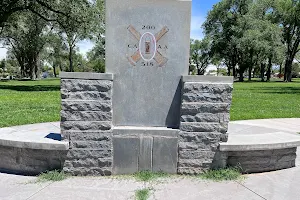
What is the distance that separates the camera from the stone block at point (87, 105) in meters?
3.49

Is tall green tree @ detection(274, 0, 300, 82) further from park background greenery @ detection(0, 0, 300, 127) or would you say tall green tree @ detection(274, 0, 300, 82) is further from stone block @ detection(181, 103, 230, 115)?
stone block @ detection(181, 103, 230, 115)

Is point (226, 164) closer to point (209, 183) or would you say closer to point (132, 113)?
point (209, 183)

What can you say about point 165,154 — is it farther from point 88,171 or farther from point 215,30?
point 215,30

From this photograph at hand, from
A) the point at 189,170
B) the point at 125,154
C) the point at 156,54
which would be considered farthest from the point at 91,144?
the point at 156,54

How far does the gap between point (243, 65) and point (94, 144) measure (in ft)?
134

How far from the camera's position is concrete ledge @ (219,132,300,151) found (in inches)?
143

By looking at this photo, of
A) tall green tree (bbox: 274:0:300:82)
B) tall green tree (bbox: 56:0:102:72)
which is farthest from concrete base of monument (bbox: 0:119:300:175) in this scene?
tall green tree (bbox: 274:0:300:82)

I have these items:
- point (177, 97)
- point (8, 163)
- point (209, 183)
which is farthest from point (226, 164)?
point (8, 163)

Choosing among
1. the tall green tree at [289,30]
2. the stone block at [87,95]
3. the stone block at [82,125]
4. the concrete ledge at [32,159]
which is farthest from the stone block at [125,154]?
the tall green tree at [289,30]

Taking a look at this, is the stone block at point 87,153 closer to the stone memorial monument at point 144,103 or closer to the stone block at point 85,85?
the stone memorial monument at point 144,103

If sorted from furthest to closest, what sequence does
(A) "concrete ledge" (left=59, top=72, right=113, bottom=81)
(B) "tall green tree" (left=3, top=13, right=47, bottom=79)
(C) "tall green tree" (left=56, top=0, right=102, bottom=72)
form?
1. (B) "tall green tree" (left=3, top=13, right=47, bottom=79)
2. (C) "tall green tree" (left=56, top=0, right=102, bottom=72)
3. (A) "concrete ledge" (left=59, top=72, right=113, bottom=81)

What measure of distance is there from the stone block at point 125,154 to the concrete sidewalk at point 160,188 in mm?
197

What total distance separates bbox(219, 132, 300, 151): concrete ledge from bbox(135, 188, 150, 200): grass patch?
3.77ft

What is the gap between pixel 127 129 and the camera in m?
3.68
